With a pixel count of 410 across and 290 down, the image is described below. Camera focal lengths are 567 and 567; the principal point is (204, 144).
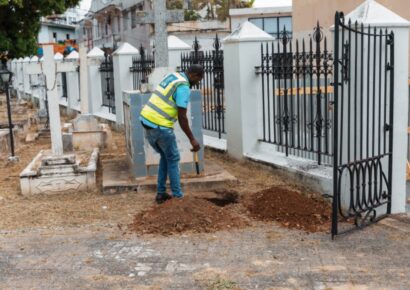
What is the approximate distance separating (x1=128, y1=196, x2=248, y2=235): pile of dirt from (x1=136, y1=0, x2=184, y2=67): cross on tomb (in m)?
2.49

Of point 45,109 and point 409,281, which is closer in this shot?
point 409,281

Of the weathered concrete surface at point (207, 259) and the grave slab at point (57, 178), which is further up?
the grave slab at point (57, 178)

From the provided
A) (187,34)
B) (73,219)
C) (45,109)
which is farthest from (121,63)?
(187,34)

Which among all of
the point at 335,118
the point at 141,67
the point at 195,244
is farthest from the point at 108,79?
the point at 335,118

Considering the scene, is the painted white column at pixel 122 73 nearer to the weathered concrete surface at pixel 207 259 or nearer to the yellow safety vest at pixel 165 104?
the yellow safety vest at pixel 165 104

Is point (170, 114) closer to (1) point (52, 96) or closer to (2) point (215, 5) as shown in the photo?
(1) point (52, 96)

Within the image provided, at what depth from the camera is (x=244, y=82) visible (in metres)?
8.88

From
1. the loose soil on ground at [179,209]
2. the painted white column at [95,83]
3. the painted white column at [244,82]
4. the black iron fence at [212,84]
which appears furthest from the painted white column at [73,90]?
the loose soil on ground at [179,209]

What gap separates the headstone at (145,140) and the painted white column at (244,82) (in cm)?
131

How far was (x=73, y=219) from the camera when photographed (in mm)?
6512

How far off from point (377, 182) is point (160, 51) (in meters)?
3.47

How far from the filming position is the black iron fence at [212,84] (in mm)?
10188

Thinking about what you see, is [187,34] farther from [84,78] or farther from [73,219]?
[73,219]

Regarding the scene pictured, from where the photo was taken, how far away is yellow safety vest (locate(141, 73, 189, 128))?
6.36 meters
